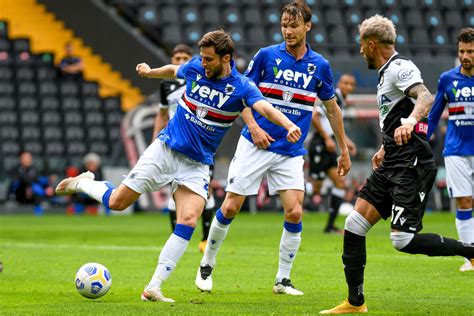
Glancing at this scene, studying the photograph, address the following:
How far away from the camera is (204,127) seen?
834cm

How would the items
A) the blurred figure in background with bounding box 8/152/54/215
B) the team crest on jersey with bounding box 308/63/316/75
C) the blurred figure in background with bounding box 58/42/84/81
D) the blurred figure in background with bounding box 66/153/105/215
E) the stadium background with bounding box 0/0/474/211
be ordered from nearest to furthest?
the team crest on jersey with bounding box 308/63/316/75, the blurred figure in background with bounding box 8/152/54/215, the blurred figure in background with bounding box 66/153/105/215, the stadium background with bounding box 0/0/474/211, the blurred figure in background with bounding box 58/42/84/81

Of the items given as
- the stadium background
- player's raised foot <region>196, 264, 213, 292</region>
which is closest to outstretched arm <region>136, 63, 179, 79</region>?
player's raised foot <region>196, 264, 213, 292</region>

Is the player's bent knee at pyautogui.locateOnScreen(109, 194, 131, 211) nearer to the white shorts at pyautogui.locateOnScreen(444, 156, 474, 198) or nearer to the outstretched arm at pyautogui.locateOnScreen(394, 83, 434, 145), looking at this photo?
the outstretched arm at pyautogui.locateOnScreen(394, 83, 434, 145)

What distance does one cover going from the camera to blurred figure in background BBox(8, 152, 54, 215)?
77.9ft

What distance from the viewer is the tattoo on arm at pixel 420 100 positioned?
7.10 meters

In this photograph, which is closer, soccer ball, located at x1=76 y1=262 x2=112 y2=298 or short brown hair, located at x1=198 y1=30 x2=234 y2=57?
short brown hair, located at x1=198 y1=30 x2=234 y2=57

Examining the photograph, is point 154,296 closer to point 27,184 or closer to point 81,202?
point 27,184

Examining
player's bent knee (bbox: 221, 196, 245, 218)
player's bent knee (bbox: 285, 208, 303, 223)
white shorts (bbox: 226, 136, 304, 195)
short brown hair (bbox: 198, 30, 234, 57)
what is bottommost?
player's bent knee (bbox: 285, 208, 303, 223)

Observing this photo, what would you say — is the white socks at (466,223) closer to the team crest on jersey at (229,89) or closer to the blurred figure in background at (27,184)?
the team crest on jersey at (229,89)

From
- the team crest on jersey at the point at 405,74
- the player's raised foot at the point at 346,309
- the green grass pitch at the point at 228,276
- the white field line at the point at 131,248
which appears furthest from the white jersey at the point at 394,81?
the white field line at the point at 131,248

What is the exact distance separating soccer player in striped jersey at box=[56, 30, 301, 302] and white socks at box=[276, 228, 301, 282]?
1050 millimetres

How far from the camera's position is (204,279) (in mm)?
8977

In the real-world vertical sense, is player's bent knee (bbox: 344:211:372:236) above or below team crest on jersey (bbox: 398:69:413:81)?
below

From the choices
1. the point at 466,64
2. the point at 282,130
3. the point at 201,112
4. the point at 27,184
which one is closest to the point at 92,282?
the point at 201,112
